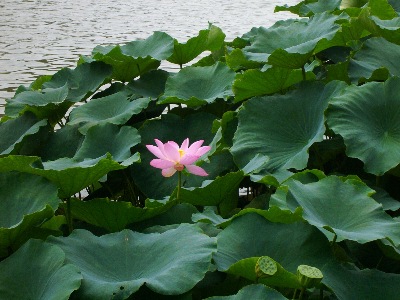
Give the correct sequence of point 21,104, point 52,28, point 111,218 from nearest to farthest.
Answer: point 111,218 < point 21,104 < point 52,28

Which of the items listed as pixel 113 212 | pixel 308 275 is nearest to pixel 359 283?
pixel 308 275

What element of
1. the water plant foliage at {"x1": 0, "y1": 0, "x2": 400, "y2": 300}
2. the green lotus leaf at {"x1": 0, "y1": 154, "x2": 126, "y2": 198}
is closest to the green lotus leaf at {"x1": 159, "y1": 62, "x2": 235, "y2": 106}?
the water plant foliage at {"x1": 0, "y1": 0, "x2": 400, "y2": 300}

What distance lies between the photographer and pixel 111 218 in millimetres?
1096

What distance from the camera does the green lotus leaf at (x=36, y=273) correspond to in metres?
0.85

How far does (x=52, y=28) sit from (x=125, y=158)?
5.10 meters

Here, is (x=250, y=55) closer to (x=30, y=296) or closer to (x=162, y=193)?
(x=162, y=193)

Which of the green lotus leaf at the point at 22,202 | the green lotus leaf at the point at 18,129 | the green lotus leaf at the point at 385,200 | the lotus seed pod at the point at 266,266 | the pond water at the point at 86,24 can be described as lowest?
the pond water at the point at 86,24

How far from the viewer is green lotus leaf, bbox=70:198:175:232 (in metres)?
1.07

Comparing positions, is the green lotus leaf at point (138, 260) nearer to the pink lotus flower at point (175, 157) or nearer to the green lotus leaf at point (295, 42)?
the pink lotus flower at point (175, 157)

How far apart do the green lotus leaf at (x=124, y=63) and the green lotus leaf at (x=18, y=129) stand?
0.26m

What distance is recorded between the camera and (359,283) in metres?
0.89

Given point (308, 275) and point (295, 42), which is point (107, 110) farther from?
point (308, 275)

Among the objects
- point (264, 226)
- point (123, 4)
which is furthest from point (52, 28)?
point (264, 226)

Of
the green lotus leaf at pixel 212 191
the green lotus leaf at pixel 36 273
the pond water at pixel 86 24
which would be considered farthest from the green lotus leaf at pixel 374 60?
the pond water at pixel 86 24
